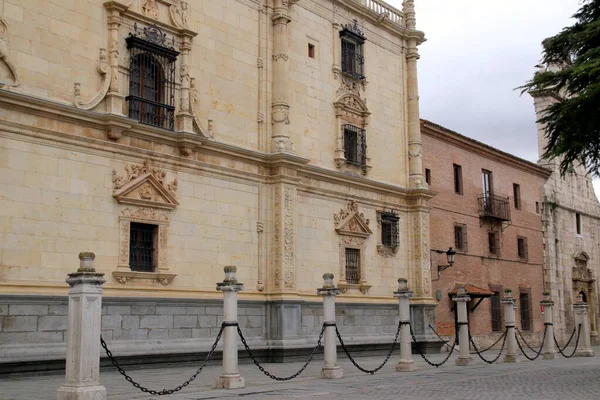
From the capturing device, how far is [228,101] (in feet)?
69.1

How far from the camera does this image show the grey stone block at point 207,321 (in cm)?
1945

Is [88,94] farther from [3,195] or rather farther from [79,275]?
[79,275]

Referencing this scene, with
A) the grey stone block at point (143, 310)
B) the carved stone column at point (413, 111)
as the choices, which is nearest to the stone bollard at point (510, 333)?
the carved stone column at point (413, 111)

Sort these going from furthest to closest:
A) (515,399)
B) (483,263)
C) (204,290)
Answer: (483,263), (204,290), (515,399)

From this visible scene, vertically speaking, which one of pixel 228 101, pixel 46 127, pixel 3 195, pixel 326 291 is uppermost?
pixel 228 101

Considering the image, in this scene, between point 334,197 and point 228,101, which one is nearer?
point 228,101

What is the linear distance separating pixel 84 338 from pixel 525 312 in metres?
27.1

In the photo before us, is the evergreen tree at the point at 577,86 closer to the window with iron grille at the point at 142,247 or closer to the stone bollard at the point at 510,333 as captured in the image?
the stone bollard at the point at 510,333

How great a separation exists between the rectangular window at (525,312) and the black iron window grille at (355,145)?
13318 millimetres

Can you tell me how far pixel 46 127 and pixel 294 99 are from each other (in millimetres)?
8611

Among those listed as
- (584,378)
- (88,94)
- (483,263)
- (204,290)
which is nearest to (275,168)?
(204,290)

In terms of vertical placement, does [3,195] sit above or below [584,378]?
above

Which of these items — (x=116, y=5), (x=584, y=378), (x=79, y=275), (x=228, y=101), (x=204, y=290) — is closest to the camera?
(x=79, y=275)

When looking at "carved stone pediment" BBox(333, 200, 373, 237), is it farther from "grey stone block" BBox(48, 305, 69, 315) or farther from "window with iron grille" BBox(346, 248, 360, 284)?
"grey stone block" BBox(48, 305, 69, 315)
